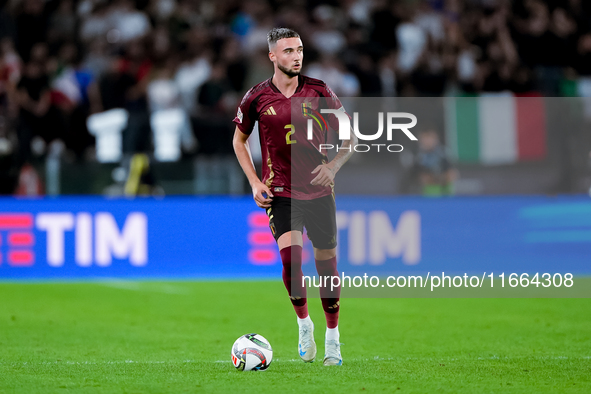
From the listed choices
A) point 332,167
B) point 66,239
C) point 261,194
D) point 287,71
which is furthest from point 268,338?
point 66,239

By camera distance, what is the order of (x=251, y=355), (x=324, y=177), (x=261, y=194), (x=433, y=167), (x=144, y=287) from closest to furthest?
1. (x=251, y=355)
2. (x=324, y=177)
3. (x=261, y=194)
4. (x=144, y=287)
5. (x=433, y=167)

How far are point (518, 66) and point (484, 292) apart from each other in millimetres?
4948

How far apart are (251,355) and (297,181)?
1325mm

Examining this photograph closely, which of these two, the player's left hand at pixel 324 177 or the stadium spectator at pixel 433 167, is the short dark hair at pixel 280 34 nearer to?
the player's left hand at pixel 324 177

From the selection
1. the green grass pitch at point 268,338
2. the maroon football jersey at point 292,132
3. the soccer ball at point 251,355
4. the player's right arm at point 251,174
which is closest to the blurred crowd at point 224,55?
the green grass pitch at point 268,338

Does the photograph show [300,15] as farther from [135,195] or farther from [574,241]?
[574,241]

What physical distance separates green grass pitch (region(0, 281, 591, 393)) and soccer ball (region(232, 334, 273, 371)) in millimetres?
81

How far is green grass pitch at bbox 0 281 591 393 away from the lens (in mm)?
5516

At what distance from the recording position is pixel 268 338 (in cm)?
766

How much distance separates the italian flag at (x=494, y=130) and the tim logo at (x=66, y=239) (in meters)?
4.91

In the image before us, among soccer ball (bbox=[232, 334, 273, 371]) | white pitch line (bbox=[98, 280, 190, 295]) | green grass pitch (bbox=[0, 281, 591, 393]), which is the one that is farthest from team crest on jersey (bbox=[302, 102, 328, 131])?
white pitch line (bbox=[98, 280, 190, 295])

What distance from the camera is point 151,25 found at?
1516 cm

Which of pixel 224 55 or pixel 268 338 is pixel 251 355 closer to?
pixel 268 338

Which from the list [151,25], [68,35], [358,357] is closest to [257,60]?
[151,25]
